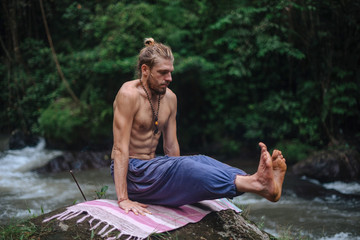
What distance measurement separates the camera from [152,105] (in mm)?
3383

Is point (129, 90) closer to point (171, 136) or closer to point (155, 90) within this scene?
point (155, 90)

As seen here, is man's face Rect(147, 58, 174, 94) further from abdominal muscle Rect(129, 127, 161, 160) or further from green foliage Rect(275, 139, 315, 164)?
green foliage Rect(275, 139, 315, 164)

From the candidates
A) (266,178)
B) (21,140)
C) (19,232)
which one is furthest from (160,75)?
(21,140)

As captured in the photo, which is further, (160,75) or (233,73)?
(233,73)

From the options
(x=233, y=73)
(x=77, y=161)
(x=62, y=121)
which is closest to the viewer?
(x=77, y=161)

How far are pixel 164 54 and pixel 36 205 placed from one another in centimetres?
393

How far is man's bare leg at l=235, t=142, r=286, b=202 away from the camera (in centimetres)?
263

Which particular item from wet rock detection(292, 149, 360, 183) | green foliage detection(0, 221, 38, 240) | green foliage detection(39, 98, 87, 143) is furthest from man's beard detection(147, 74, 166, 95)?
green foliage detection(39, 98, 87, 143)

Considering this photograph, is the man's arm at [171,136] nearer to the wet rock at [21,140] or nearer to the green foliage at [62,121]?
the green foliage at [62,121]

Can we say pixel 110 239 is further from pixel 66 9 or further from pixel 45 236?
pixel 66 9

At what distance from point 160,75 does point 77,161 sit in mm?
5715

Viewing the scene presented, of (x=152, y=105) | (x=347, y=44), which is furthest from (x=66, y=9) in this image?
(x=152, y=105)

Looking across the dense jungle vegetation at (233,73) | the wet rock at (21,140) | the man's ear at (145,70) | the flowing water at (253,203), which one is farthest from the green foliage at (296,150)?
the wet rock at (21,140)

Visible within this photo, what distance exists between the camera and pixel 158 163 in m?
3.16
